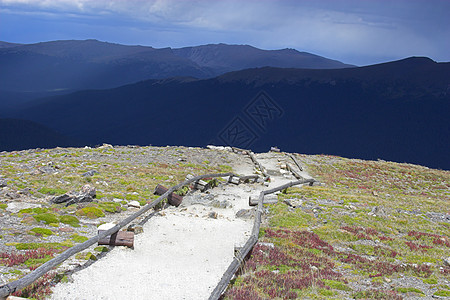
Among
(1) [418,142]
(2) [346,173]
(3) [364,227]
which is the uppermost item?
(3) [364,227]

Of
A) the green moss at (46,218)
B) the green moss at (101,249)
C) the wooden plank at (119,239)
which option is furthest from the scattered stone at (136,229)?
the green moss at (46,218)

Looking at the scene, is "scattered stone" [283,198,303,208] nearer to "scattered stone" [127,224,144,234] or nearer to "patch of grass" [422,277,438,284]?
"scattered stone" [127,224,144,234]

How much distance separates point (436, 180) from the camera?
45406 mm

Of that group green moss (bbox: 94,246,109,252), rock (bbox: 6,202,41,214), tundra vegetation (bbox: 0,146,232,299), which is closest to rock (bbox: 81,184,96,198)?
tundra vegetation (bbox: 0,146,232,299)

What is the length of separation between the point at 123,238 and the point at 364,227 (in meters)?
13.4

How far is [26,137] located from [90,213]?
186 metres

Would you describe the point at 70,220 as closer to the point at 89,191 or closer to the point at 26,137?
the point at 89,191

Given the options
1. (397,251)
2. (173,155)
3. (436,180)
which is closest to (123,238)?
(397,251)

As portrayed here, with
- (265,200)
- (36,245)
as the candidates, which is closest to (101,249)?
(36,245)

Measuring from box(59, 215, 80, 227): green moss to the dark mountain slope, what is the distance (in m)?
171

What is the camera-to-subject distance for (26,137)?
178 m

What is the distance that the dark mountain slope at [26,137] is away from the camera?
170 metres

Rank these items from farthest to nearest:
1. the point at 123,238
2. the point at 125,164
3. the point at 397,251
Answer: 1. the point at 125,164
2. the point at 397,251
3. the point at 123,238

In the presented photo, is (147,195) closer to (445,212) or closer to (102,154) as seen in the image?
(102,154)
